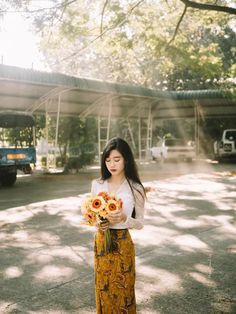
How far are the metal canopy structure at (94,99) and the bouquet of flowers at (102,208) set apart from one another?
13567 mm

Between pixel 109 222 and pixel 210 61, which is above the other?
pixel 210 61

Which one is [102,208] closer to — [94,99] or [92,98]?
[92,98]

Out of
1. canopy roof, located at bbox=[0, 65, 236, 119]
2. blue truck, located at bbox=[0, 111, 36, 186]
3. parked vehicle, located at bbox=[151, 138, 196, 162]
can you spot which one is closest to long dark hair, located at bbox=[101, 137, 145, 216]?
blue truck, located at bbox=[0, 111, 36, 186]

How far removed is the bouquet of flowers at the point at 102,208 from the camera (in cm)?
317

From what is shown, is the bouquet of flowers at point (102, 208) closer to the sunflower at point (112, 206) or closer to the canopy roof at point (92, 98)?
the sunflower at point (112, 206)

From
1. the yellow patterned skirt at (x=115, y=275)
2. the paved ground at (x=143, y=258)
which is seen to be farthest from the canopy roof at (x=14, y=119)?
the yellow patterned skirt at (x=115, y=275)

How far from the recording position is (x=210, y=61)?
18.2m

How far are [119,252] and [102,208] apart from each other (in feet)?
1.45

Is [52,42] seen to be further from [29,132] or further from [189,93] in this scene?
[189,93]

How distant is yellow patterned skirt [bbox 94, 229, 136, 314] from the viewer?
3.35m

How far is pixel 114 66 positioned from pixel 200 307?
40.1 m

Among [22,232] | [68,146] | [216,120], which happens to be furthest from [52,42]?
Result: [216,120]

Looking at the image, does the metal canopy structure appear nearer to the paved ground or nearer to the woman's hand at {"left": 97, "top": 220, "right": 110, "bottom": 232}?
the paved ground

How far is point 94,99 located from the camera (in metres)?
23.0
